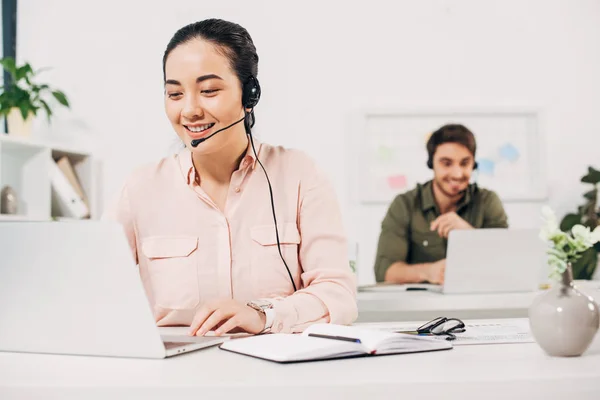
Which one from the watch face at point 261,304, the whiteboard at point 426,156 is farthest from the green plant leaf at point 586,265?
the watch face at point 261,304

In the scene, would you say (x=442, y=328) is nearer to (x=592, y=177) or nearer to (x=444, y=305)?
(x=444, y=305)

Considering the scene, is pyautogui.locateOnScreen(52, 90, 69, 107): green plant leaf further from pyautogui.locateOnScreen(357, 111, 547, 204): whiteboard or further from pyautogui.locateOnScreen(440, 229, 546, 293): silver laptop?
pyautogui.locateOnScreen(440, 229, 546, 293): silver laptop

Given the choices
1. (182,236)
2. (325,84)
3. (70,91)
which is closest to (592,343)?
(182,236)

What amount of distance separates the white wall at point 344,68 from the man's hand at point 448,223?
2.69 ft

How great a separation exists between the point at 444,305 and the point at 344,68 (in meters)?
2.16

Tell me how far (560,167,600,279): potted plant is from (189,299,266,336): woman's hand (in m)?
3.16

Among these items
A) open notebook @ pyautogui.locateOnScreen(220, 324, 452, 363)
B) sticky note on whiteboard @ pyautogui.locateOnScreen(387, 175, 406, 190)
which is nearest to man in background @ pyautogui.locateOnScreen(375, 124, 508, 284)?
sticky note on whiteboard @ pyautogui.locateOnScreen(387, 175, 406, 190)

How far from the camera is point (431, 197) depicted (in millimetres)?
3576

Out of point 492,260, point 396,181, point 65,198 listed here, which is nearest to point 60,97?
point 65,198

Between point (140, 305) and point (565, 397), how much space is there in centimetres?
57

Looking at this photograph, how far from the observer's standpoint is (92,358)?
106cm

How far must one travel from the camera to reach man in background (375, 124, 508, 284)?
3.52 meters

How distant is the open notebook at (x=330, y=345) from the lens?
100 cm

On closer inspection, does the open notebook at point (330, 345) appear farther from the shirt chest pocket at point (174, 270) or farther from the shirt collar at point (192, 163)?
the shirt collar at point (192, 163)
